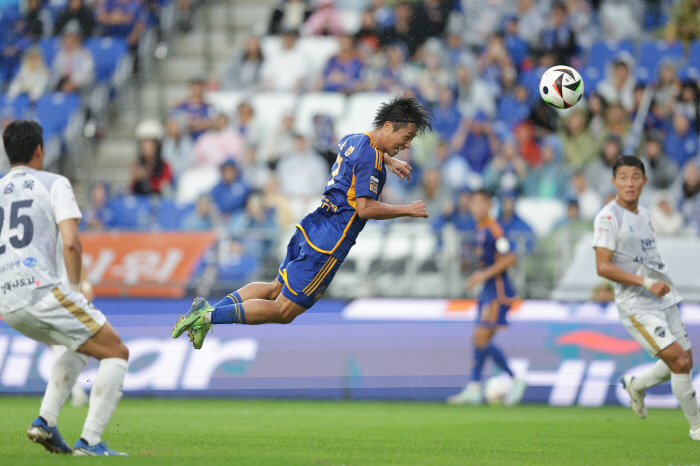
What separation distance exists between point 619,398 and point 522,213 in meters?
3.85

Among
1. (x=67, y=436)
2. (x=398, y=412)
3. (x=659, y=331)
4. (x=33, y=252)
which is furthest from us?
(x=398, y=412)

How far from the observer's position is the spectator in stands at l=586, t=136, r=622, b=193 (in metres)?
15.2

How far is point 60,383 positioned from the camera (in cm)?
586

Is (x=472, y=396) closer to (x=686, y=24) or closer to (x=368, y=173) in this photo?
(x=368, y=173)

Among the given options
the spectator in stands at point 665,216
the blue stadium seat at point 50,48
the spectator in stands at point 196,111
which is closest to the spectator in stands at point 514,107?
the spectator in stands at point 665,216

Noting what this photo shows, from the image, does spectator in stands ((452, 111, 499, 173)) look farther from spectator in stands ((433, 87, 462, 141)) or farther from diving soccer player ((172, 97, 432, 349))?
diving soccer player ((172, 97, 432, 349))

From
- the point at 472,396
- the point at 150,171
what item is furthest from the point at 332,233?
the point at 150,171

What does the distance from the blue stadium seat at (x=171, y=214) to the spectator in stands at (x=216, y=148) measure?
6.38 feet

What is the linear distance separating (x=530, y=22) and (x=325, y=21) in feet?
13.7

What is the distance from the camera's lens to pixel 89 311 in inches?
224

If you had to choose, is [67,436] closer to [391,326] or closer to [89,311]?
[89,311]

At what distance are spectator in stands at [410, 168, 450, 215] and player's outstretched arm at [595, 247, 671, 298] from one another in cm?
616

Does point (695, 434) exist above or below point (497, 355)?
above

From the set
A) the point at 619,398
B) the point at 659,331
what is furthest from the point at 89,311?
the point at 619,398
